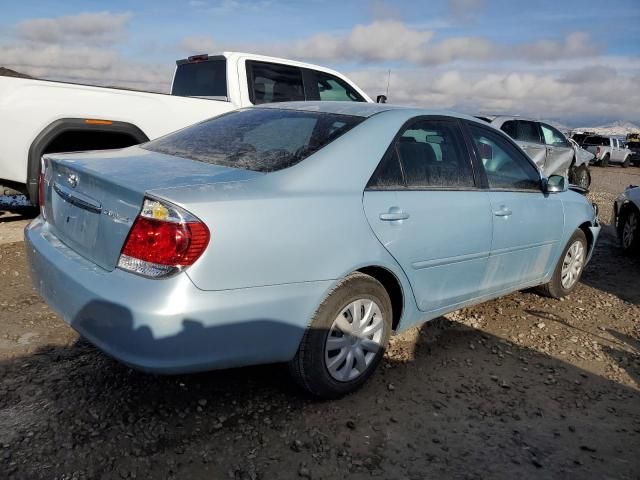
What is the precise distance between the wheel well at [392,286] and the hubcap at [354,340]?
161 millimetres

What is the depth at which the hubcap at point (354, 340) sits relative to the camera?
2.82 meters

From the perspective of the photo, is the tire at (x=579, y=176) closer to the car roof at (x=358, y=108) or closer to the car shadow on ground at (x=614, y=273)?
the car shadow on ground at (x=614, y=273)

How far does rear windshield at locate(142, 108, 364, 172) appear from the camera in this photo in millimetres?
2818

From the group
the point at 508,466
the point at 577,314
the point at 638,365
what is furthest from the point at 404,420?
the point at 577,314

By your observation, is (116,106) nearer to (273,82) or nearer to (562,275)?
(273,82)

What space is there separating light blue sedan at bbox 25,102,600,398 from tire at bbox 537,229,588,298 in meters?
1.06

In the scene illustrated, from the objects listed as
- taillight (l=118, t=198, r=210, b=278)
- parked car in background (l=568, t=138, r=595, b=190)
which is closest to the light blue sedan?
taillight (l=118, t=198, r=210, b=278)

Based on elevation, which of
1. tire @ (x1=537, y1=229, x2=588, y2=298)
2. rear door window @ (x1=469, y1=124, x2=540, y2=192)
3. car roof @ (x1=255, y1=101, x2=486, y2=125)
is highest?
car roof @ (x1=255, y1=101, x2=486, y2=125)

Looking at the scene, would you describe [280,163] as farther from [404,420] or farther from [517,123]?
[517,123]

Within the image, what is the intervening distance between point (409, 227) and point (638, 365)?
204 centimetres

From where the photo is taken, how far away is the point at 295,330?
2.58m

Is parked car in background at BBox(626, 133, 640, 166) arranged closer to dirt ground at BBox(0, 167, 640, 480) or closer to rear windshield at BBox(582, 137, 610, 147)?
rear windshield at BBox(582, 137, 610, 147)

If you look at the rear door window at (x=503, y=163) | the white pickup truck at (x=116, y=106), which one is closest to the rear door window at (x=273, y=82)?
the white pickup truck at (x=116, y=106)

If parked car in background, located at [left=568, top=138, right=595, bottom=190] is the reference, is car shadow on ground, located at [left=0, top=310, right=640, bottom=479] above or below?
below
